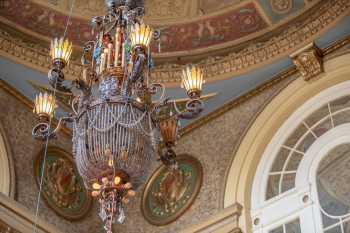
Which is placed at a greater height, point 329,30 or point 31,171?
point 329,30

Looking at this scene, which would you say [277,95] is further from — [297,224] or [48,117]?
[48,117]

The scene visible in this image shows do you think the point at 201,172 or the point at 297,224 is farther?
the point at 201,172

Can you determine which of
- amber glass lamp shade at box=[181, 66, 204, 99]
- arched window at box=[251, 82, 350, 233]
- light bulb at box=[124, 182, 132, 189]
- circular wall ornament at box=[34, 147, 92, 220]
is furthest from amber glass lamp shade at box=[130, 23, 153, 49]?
circular wall ornament at box=[34, 147, 92, 220]

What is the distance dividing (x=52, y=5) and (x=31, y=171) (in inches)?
94.1

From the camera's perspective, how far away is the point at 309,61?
929 cm

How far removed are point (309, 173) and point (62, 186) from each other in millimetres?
3308

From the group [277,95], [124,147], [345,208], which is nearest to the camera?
[124,147]

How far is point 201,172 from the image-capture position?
9828 millimetres

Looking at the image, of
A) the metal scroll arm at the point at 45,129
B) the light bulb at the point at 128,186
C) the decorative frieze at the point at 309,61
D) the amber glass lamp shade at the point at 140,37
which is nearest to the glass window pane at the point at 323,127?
the decorative frieze at the point at 309,61

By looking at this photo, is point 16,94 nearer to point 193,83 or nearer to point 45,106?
point 45,106

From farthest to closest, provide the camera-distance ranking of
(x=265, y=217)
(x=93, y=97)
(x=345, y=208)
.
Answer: (x=265, y=217), (x=345, y=208), (x=93, y=97)

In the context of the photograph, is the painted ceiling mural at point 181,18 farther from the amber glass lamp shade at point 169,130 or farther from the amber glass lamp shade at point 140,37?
the amber glass lamp shade at point 140,37

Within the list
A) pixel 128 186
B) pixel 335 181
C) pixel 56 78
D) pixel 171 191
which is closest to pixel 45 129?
pixel 56 78

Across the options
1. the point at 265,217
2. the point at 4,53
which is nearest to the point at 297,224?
the point at 265,217
